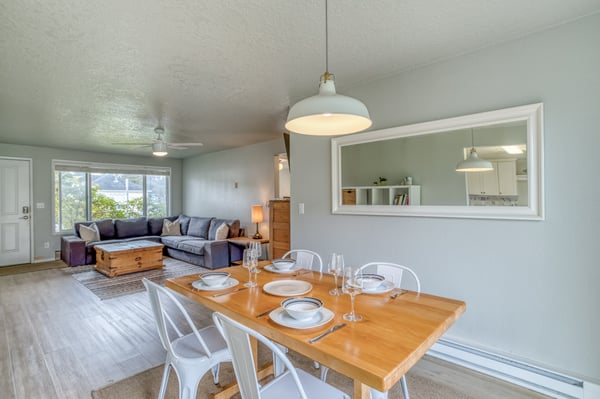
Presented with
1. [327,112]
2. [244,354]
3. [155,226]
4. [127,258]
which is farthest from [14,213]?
[327,112]

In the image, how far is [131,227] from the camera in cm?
680

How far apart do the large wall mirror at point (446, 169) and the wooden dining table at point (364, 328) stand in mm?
1048

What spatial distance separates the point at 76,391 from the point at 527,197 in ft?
10.9

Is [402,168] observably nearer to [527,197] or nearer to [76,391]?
[527,197]

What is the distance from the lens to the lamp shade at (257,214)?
5.64 meters

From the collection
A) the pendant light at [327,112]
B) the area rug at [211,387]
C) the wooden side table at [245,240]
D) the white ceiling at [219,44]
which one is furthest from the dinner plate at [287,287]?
the wooden side table at [245,240]

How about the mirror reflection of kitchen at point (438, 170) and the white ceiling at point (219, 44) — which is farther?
the mirror reflection of kitchen at point (438, 170)

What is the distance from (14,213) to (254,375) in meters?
7.24

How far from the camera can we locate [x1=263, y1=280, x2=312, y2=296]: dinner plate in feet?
5.55

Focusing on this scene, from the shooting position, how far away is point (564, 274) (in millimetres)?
1953

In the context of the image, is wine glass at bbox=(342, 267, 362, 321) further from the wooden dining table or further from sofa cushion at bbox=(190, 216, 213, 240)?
sofa cushion at bbox=(190, 216, 213, 240)

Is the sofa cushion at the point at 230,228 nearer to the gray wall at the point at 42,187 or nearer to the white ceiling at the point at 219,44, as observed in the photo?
the white ceiling at the point at 219,44

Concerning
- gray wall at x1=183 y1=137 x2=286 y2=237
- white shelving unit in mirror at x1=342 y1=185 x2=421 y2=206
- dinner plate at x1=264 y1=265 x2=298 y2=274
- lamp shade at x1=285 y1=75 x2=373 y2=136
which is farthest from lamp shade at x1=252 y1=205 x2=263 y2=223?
lamp shade at x1=285 y1=75 x2=373 y2=136

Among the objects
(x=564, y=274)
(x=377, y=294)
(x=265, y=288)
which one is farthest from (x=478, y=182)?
(x=265, y=288)
